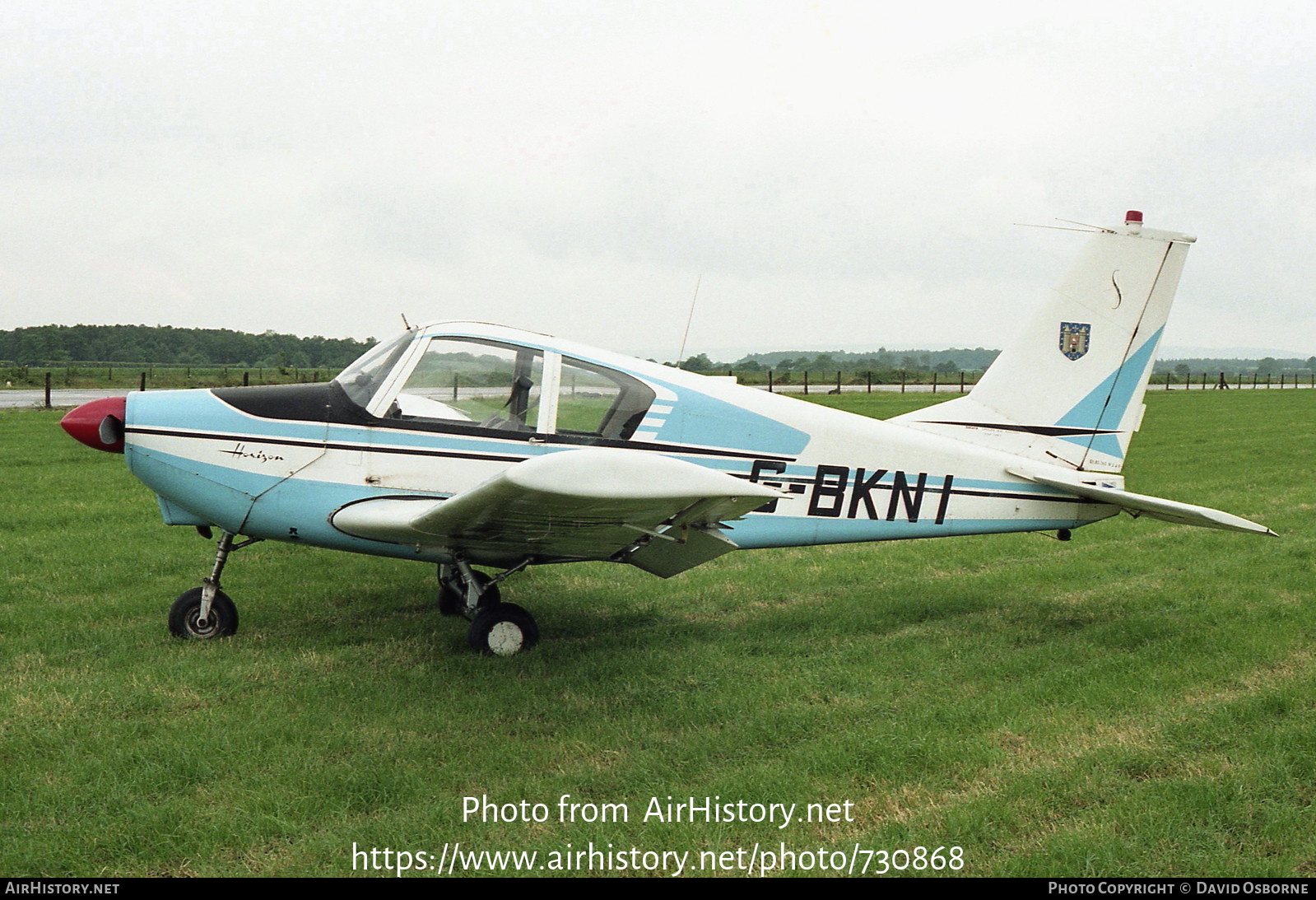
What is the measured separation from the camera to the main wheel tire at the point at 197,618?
20.3ft

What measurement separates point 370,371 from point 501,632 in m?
1.94

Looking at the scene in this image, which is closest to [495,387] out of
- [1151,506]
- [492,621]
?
[492,621]

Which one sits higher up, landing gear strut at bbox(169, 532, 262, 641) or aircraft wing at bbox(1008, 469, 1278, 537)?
aircraft wing at bbox(1008, 469, 1278, 537)

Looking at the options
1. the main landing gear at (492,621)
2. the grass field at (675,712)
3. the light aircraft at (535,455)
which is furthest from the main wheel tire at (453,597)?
the main landing gear at (492,621)

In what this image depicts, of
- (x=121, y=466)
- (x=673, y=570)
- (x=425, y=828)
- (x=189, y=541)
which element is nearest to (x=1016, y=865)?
(x=425, y=828)

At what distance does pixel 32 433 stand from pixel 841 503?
18.4 meters

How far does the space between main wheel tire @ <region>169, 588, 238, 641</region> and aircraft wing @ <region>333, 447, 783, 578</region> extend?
1193 mm

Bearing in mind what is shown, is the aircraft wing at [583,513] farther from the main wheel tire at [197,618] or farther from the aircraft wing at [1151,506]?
the aircraft wing at [1151,506]

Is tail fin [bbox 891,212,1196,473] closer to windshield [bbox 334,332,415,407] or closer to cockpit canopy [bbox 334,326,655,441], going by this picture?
cockpit canopy [bbox 334,326,655,441]

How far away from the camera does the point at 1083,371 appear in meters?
7.09

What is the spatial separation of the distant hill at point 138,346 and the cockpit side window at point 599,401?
52.0 metres

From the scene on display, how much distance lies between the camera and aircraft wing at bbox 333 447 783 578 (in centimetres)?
417

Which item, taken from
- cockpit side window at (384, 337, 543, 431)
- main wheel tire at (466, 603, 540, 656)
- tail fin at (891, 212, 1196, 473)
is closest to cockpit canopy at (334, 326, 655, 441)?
cockpit side window at (384, 337, 543, 431)

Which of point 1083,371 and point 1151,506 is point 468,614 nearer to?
point 1151,506
